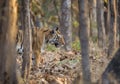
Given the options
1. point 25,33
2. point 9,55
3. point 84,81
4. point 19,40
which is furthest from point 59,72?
point 19,40

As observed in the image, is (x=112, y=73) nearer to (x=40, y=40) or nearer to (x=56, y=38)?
(x=40, y=40)

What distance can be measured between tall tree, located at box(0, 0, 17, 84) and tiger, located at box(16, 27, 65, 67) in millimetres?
4773

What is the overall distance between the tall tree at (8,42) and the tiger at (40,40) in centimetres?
477

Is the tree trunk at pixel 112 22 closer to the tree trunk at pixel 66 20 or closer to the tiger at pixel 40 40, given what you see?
the tiger at pixel 40 40

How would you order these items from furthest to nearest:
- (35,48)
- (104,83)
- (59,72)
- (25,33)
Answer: (35,48) → (59,72) → (25,33) → (104,83)

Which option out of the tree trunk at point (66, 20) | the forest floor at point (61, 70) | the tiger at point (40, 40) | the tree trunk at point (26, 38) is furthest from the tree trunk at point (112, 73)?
the tree trunk at point (66, 20)

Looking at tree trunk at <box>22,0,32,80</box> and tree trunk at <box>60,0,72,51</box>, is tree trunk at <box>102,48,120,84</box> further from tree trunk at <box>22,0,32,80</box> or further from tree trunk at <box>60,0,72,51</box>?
tree trunk at <box>60,0,72,51</box>

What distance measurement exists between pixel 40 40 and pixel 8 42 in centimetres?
663

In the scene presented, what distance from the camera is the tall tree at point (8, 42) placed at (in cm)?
706

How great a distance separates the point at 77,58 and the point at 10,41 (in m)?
6.08

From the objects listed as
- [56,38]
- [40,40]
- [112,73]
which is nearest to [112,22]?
[40,40]

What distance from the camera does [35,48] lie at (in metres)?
13.0

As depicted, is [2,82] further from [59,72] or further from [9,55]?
[59,72]

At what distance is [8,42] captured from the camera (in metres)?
7.14
